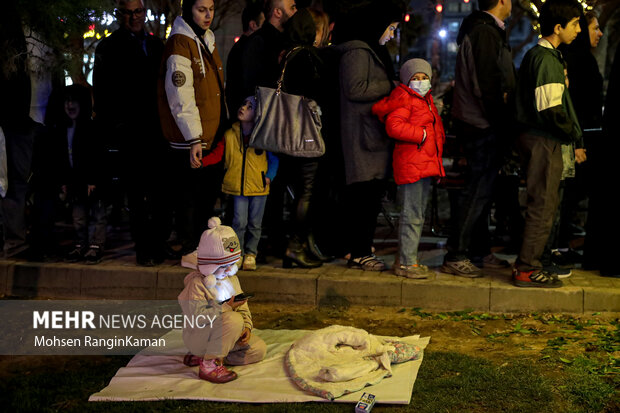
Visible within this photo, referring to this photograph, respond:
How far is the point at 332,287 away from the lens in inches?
265

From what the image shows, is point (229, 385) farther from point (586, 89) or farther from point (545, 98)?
point (586, 89)

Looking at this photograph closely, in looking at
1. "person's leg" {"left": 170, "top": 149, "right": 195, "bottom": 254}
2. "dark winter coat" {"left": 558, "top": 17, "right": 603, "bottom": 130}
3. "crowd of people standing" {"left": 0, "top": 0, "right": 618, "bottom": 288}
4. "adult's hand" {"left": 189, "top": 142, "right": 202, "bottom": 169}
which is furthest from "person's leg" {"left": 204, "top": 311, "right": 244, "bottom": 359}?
Result: "dark winter coat" {"left": 558, "top": 17, "right": 603, "bottom": 130}

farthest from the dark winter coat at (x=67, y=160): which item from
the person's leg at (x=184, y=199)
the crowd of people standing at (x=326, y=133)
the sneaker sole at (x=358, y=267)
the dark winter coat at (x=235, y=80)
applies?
the sneaker sole at (x=358, y=267)

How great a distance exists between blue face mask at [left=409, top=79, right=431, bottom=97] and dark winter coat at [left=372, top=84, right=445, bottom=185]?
38mm

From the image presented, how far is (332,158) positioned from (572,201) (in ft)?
10.5

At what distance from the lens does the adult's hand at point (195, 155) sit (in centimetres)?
658

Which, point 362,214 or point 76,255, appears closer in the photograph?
point 362,214

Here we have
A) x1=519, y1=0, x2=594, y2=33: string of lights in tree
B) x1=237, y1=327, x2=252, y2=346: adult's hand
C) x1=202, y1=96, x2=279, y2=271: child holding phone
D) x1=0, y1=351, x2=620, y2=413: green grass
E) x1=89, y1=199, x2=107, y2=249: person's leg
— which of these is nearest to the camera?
x1=0, y1=351, x2=620, y2=413: green grass

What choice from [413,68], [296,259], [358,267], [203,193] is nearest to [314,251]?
[296,259]

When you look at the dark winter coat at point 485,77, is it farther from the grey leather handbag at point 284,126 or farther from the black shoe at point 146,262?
the black shoe at point 146,262

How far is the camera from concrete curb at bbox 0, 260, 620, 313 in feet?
21.2

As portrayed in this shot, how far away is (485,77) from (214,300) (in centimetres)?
352

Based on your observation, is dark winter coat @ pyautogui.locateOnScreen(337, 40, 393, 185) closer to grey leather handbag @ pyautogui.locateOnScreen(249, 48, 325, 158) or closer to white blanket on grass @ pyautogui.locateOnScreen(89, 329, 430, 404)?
grey leather handbag @ pyautogui.locateOnScreen(249, 48, 325, 158)

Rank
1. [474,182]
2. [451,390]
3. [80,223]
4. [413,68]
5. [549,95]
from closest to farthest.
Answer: [451,390]
[549,95]
[413,68]
[474,182]
[80,223]
